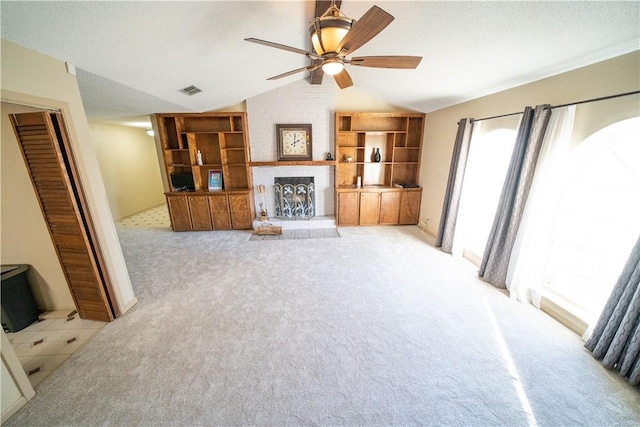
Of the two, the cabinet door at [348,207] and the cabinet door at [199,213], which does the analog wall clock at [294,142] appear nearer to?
the cabinet door at [348,207]

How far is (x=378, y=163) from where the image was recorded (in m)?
4.79

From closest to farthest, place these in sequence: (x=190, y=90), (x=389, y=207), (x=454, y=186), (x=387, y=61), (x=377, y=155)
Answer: (x=387, y=61) < (x=190, y=90) < (x=454, y=186) < (x=377, y=155) < (x=389, y=207)

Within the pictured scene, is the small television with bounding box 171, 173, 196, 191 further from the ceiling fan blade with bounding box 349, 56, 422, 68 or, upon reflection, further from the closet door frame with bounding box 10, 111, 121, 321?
the ceiling fan blade with bounding box 349, 56, 422, 68

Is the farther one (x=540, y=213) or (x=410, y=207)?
(x=410, y=207)

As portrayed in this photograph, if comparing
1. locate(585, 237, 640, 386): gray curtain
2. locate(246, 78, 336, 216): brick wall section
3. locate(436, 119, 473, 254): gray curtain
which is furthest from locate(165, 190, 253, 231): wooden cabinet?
locate(585, 237, 640, 386): gray curtain

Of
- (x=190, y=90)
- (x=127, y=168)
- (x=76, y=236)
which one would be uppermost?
(x=190, y=90)

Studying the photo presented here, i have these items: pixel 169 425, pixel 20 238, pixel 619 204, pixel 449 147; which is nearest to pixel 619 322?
pixel 619 204

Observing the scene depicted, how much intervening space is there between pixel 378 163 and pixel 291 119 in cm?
206

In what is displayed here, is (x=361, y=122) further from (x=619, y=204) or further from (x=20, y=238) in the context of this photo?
(x=20, y=238)

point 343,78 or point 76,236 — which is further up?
point 343,78

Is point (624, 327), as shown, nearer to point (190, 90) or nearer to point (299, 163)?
point (299, 163)

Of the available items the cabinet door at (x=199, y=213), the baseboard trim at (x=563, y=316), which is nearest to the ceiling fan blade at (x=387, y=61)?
the baseboard trim at (x=563, y=316)

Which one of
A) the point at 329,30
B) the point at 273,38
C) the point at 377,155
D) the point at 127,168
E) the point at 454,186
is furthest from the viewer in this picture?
the point at 127,168

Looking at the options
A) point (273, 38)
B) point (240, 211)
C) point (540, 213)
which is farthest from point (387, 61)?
point (240, 211)
